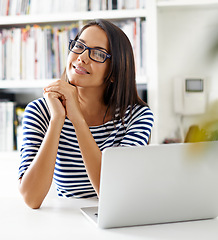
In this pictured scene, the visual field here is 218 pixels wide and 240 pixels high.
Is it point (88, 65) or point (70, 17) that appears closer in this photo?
point (88, 65)

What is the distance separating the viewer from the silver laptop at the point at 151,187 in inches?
30.9

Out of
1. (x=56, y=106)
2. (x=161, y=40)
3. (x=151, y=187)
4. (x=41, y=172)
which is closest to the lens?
(x=151, y=187)

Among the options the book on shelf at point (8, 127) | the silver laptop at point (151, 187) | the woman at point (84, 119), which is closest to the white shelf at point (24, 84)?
the book on shelf at point (8, 127)

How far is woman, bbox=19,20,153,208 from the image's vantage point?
3.99 feet

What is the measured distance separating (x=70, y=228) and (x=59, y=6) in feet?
5.33

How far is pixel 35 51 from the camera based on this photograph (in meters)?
2.23

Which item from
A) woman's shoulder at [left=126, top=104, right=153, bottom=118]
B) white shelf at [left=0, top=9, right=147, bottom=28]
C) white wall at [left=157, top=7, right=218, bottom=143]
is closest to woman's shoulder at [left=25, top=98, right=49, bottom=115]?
woman's shoulder at [left=126, top=104, right=153, bottom=118]

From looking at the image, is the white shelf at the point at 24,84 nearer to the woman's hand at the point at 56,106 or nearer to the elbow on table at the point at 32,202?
the woman's hand at the point at 56,106

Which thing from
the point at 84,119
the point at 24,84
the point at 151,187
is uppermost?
the point at 24,84

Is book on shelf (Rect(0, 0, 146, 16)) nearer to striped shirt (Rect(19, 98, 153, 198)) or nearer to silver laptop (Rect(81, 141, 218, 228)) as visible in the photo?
striped shirt (Rect(19, 98, 153, 198))

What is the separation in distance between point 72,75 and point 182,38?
114 centimetres

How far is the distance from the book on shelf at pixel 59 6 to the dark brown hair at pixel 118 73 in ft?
2.17

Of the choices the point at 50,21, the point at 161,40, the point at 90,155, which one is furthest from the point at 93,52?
the point at 161,40

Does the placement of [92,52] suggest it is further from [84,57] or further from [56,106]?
[56,106]
